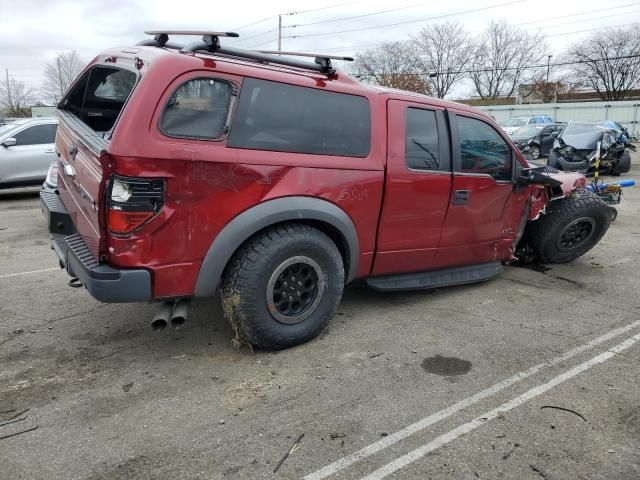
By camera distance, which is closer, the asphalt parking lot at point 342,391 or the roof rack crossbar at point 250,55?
the asphalt parking lot at point 342,391

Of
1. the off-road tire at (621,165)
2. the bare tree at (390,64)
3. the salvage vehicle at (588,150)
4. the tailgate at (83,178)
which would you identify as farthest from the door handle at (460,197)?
the bare tree at (390,64)

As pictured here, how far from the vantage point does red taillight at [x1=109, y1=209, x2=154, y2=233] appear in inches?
118

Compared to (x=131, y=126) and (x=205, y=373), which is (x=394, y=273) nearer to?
(x=205, y=373)

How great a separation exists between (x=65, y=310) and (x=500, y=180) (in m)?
3.98

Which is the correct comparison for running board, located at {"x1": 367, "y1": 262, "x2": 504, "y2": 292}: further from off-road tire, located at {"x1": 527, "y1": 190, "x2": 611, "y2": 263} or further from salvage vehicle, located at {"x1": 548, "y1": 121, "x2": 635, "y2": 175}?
salvage vehicle, located at {"x1": 548, "y1": 121, "x2": 635, "y2": 175}

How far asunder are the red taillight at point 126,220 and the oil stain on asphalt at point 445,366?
2.04 m

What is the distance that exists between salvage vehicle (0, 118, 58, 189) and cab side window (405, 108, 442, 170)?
28.5ft

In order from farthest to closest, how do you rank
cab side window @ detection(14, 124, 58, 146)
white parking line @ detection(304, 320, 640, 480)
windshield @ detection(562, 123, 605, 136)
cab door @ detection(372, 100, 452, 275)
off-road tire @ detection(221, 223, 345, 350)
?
windshield @ detection(562, 123, 605, 136) < cab side window @ detection(14, 124, 58, 146) < cab door @ detection(372, 100, 452, 275) < off-road tire @ detection(221, 223, 345, 350) < white parking line @ detection(304, 320, 640, 480)

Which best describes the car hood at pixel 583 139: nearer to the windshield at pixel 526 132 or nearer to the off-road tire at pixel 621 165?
the off-road tire at pixel 621 165

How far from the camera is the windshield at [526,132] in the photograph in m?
20.9

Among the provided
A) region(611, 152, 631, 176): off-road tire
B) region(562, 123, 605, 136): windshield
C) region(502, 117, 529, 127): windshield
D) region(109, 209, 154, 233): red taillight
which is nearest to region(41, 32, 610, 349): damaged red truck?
region(109, 209, 154, 233): red taillight

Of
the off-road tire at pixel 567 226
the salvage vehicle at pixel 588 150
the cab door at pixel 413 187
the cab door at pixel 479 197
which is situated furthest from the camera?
the salvage vehicle at pixel 588 150

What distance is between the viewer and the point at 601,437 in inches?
111

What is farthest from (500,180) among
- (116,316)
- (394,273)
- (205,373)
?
(116,316)
